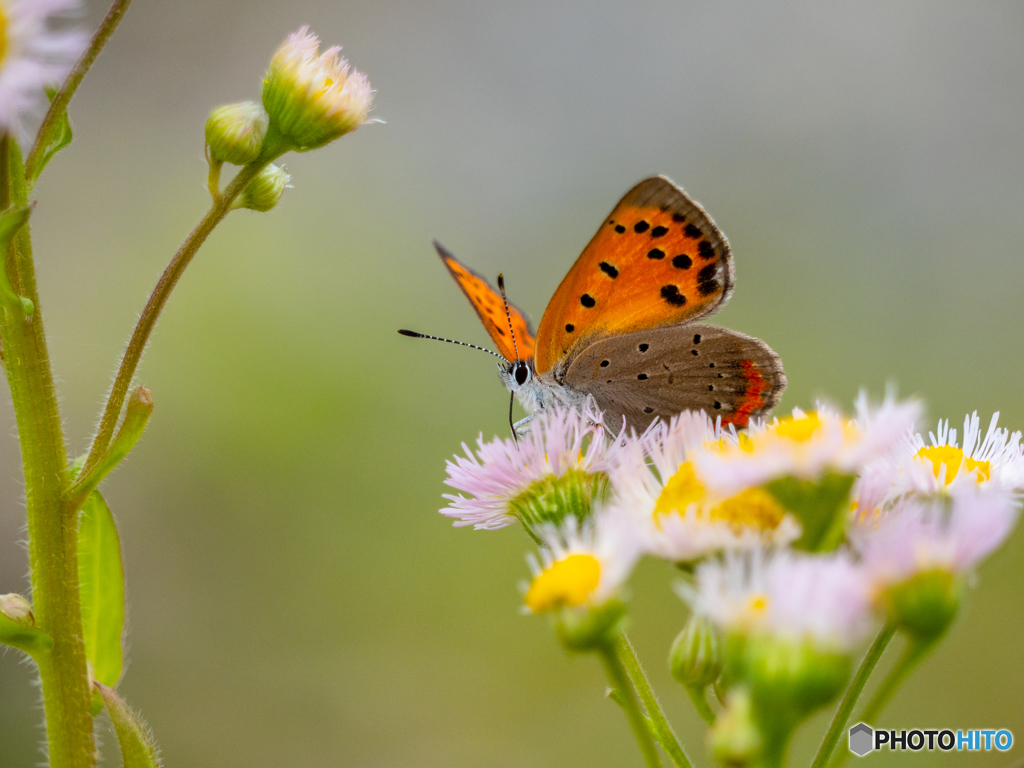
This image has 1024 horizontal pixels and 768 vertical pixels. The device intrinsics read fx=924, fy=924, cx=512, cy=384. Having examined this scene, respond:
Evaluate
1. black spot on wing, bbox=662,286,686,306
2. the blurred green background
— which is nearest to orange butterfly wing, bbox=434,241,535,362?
black spot on wing, bbox=662,286,686,306

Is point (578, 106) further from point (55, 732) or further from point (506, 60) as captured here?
point (55, 732)

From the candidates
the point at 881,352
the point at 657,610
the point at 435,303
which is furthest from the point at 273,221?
the point at 881,352

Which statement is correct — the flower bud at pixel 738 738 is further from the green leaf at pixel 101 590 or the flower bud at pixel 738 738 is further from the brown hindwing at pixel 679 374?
Answer: the brown hindwing at pixel 679 374

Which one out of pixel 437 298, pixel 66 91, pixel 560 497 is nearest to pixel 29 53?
pixel 66 91

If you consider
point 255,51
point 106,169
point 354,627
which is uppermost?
point 255,51

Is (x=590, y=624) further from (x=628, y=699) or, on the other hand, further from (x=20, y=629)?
(x=20, y=629)
